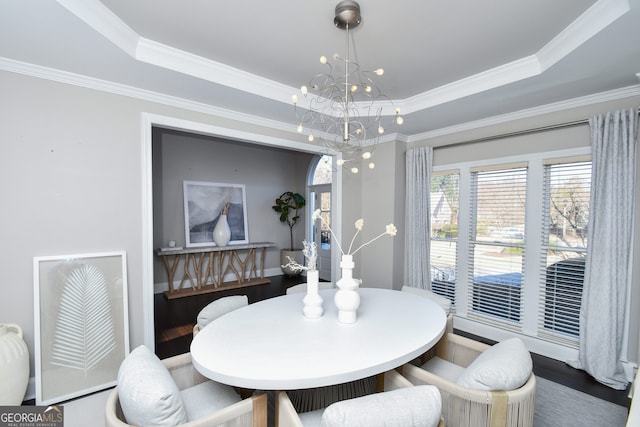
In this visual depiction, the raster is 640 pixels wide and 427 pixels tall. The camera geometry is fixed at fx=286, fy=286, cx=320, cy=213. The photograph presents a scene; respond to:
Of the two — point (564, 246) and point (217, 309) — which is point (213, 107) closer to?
point (217, 309)

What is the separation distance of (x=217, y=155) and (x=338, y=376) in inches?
202

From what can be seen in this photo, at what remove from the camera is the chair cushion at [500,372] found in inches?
52.1

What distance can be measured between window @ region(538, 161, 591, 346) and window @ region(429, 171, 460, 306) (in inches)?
36.4

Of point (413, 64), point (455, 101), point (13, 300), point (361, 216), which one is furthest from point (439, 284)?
point (13, 300)

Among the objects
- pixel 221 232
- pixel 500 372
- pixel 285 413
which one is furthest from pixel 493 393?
pixel 221 232

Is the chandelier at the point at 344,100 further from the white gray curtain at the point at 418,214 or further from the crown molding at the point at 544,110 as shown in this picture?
the crown molding at the point at 544,110

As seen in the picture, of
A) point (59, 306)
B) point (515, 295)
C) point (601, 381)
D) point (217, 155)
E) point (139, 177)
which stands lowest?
point (601, 381)

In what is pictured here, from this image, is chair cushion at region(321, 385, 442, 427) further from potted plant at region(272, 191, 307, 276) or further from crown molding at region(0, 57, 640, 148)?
potted plant at region(272, 191, 307, 276)

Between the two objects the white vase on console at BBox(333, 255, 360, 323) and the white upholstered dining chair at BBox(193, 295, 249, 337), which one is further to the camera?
the white upholstered dining chair at BBox(193, 295, 249, 337)

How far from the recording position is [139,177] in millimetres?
2623

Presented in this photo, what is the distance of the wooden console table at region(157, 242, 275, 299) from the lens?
4.92 meters

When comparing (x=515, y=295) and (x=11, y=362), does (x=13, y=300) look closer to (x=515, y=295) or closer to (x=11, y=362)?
(x=11, y=362)

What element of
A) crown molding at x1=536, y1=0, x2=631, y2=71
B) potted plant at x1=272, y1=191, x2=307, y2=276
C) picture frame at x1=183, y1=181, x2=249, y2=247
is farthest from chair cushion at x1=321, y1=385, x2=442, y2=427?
potted plant at x1=272, y1=191, x2=307, y2=276

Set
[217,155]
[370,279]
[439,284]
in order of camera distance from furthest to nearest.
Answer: [217,155], [370,279], [439,284]
